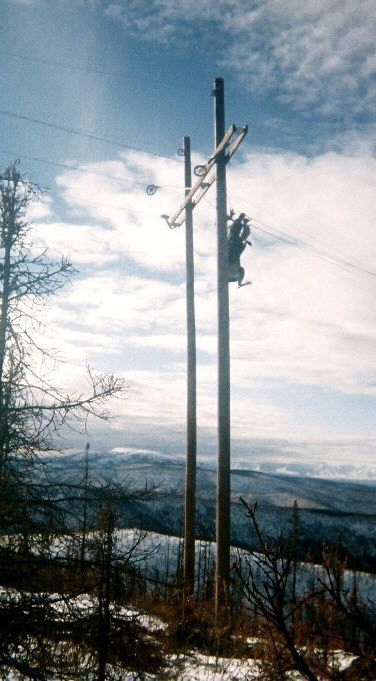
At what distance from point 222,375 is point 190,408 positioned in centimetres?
219

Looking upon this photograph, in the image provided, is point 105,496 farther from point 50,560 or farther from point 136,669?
point 136,669

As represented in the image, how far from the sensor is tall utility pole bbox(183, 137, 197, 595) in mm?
8781

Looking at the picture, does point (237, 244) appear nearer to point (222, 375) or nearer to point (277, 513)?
point (222, 375)

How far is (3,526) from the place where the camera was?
17.3 ft

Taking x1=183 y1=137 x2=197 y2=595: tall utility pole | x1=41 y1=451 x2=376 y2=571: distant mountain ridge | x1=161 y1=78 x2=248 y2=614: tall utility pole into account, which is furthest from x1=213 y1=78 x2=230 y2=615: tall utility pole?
x1=41 y1=451 x2=376 y2=571: distant mountain ridge

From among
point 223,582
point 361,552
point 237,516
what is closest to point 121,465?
point 237,516

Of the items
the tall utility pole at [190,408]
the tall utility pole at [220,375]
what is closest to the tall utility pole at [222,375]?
the tall utility pole at [220,375]

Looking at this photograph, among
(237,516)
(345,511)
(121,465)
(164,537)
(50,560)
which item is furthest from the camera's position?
(121,465)

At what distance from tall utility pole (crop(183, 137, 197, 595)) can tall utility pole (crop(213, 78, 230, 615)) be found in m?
1.59

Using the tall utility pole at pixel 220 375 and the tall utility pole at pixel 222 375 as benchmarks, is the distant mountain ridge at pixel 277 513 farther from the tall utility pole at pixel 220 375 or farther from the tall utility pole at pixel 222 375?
the tall utility pole at pixel 222 375

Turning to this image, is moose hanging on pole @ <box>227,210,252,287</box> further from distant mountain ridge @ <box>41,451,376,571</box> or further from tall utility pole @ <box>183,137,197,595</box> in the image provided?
distant mountain ridge @ <box>41,451,376,571</box>

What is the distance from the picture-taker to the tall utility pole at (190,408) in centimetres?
878

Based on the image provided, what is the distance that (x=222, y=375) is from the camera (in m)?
7.41

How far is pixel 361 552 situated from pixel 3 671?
24095 millimetres
